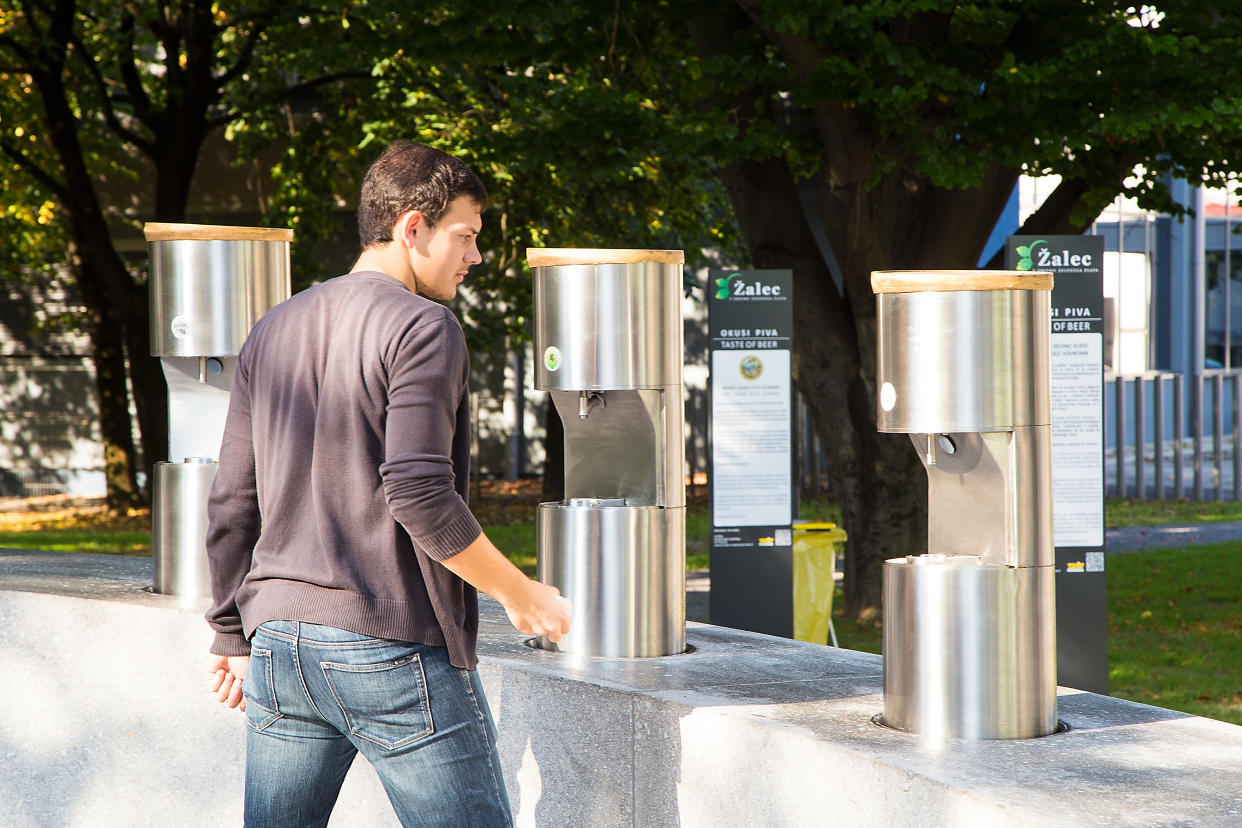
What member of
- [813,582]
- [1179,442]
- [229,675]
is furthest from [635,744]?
[1179,442]

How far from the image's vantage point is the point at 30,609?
15.5 feet

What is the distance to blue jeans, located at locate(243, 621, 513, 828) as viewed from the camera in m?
2.51

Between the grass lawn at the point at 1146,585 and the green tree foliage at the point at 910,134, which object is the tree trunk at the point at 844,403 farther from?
the grass lawn at the point at 1146,585

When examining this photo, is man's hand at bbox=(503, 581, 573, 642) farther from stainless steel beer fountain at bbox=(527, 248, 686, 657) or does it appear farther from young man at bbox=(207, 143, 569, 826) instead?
stainless steel beer fountain at bbox=(527, 248, 686, 657)

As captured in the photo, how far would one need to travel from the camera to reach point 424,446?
7.82 ft

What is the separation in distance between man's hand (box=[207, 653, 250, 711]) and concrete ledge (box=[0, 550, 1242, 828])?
1113mm

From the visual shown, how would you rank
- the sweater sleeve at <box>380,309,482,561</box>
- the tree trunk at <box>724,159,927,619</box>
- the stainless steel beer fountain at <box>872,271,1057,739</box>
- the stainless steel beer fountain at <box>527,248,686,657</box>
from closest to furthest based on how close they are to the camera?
the sweater sleeve at <box>380,309,482,561</box>
the stainless steel beer fountain at <box>872,271,1057,739</box>
the stainless steel beer fountain at <box>527,248,686,657</box>
the tree trunk at <box>724,159,927,619</box>

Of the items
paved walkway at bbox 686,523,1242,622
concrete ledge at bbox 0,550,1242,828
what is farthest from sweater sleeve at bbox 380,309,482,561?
paved walkway at bbox 686,523,1242,622

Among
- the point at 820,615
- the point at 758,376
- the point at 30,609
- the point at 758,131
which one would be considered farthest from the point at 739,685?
the point at 758,131

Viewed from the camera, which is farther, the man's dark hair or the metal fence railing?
the metal fence railing

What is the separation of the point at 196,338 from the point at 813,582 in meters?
4.03

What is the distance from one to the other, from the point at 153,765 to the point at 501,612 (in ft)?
4.57

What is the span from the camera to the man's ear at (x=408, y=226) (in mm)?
2600

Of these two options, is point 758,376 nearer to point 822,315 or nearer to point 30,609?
point 822,315
